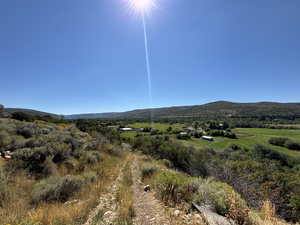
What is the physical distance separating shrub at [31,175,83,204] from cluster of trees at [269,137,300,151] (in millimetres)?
54060

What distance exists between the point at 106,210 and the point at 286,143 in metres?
54.1

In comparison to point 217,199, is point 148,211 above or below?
below

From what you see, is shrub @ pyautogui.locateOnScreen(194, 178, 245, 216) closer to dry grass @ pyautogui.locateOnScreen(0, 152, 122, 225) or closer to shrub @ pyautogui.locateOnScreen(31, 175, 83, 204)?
dry grass @ pyautogui.locateOnScreen(0, 152, 122, 225)

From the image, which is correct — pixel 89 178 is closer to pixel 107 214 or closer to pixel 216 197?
pixel 107 214

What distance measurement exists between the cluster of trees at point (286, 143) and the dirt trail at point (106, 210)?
174 ft

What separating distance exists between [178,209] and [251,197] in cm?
451

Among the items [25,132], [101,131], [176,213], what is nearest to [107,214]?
Result: [176,213]

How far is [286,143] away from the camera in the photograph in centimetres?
3831

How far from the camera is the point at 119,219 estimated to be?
2.58 metres

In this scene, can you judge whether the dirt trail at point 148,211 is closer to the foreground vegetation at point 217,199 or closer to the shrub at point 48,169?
the foreground vegetation at point 217,199

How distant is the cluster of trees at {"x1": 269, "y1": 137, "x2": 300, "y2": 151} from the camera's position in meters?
37.0

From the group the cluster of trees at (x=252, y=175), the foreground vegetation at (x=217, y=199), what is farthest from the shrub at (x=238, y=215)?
the cluster of trees at (x=252, y=175)

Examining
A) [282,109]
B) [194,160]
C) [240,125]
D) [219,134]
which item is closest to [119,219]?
[194,160]

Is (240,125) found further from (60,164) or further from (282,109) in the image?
(60,164)
